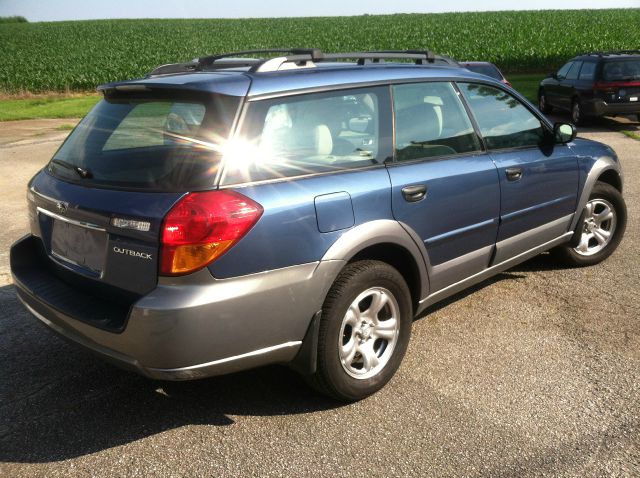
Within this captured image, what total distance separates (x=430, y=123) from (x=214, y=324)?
184 cm

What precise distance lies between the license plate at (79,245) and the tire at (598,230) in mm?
3688

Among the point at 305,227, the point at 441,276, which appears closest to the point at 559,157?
the point at 441,276

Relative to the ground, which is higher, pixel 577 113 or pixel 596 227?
pixel 596 227

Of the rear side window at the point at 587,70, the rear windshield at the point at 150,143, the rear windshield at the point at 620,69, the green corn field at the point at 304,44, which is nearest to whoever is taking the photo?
the rear windshield at the point at 150,143

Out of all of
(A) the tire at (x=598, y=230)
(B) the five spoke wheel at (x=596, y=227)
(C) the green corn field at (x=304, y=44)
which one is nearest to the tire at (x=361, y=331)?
(A) the tire at (x=598, y=230)

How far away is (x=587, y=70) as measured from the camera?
47.4 feet

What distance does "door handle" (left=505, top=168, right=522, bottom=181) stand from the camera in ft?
13.7

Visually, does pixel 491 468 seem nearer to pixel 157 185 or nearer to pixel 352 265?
pixel 352 265

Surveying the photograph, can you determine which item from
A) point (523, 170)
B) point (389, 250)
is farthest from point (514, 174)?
point (389, 250)

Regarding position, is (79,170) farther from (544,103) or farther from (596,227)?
(544,103)

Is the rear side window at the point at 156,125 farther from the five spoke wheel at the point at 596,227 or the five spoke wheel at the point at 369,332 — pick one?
the five spoke wheel at the point at 596,227

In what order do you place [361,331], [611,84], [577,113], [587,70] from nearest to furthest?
[361,331] → [611,84] → [587,70] → [577,113]

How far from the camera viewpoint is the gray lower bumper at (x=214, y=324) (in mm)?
2717

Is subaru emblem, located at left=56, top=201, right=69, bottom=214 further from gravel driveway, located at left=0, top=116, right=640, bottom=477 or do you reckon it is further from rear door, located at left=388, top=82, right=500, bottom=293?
rear door, located at left=388, top=82, right=500, bottom=293
